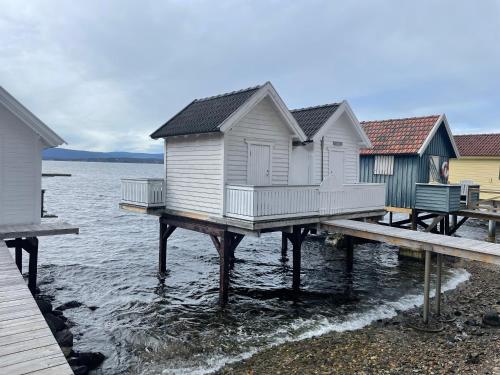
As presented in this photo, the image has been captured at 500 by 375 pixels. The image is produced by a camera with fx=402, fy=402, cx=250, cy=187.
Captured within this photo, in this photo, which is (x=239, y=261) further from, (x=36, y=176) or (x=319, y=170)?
(x=36, y=176)

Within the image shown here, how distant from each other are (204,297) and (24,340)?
33.8ft

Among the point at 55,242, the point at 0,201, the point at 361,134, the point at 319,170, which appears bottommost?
the point at 55,242

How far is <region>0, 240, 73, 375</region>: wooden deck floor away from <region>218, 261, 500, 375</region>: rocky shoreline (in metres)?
4.91

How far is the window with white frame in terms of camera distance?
21.3m

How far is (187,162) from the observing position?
15344 millimetres

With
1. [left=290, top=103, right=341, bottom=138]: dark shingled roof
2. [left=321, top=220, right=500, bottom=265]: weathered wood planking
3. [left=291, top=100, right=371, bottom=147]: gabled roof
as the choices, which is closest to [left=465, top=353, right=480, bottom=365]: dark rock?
[left=321, top=220, right=500, bottom=265]: weathered wood planking

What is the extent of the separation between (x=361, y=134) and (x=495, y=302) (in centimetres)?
847

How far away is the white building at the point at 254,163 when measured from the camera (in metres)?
13.4

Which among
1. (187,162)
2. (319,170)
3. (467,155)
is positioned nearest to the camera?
(187,162)

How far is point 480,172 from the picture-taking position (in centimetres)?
3180

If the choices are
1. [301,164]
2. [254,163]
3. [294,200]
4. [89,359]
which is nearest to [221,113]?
[254,163]

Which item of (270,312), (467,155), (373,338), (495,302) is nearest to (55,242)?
(270,312)

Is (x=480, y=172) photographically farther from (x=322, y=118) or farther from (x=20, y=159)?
(x=20, y=159)

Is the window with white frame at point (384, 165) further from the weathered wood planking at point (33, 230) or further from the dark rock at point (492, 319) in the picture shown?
the weathered wood planking at point (33, 230)
